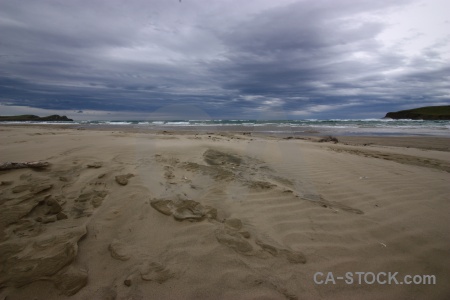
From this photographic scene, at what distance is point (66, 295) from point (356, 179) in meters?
4.56

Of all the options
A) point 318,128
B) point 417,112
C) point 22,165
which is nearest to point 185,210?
point 22,165

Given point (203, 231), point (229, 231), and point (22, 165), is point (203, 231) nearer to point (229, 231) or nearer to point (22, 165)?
point (229, 231)

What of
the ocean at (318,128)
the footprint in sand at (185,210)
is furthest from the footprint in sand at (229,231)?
the ocean at (318,128)

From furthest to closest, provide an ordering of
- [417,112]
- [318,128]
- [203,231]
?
[417,112], [318,128], [203,231]

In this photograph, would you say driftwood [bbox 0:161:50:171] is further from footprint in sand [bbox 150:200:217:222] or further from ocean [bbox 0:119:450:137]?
ocean [bbox 0:119:450:137]

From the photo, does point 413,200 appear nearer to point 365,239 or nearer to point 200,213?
point 365,239

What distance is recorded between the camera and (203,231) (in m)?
2.42

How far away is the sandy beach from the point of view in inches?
71.3

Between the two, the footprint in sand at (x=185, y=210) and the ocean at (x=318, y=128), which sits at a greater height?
the ocean at (x=318, y=128)

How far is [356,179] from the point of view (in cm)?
442

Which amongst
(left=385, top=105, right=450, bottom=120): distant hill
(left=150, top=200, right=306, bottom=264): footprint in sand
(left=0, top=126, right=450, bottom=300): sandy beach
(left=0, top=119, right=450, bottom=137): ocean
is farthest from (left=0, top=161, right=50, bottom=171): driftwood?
(left=385, top=105, right=450, bottom=120): distant hill

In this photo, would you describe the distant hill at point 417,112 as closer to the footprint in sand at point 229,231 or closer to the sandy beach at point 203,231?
the sandy beach at point 203,231

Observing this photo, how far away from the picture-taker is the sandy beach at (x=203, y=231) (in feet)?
5.94

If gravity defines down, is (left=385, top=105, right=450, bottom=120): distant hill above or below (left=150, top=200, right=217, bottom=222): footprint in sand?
above
